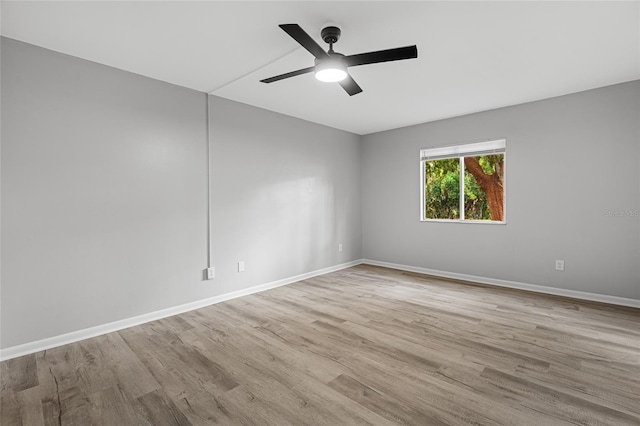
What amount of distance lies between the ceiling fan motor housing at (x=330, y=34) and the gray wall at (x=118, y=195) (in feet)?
6.14

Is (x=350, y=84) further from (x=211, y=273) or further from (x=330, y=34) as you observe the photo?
(x=211, y=273)

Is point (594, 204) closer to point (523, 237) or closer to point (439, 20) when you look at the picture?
point (523, 237)

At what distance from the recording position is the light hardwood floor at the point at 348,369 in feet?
5.54

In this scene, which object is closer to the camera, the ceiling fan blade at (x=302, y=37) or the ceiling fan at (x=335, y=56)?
the ceiling fan blade at (x=302, y=37)

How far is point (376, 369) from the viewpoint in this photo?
2.12 m

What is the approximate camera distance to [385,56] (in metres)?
2.00

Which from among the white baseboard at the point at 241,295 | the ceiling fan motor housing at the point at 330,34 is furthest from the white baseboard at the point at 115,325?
the ceiling fan motor housing at the point at 330,34

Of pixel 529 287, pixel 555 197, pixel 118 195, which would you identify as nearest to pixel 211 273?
pixel 118 195

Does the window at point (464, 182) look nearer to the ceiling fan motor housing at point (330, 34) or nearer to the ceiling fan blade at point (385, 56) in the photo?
the ceiling fan blade at point (385, 56)

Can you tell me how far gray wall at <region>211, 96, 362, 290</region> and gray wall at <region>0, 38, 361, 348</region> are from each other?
0.07 feet

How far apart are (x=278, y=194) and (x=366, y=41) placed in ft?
7.92

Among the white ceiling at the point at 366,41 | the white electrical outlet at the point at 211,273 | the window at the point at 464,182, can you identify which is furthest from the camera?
the window at the point at 464,182

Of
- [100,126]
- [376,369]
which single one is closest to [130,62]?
[100,126]

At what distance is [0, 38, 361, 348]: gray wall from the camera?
2.38m
